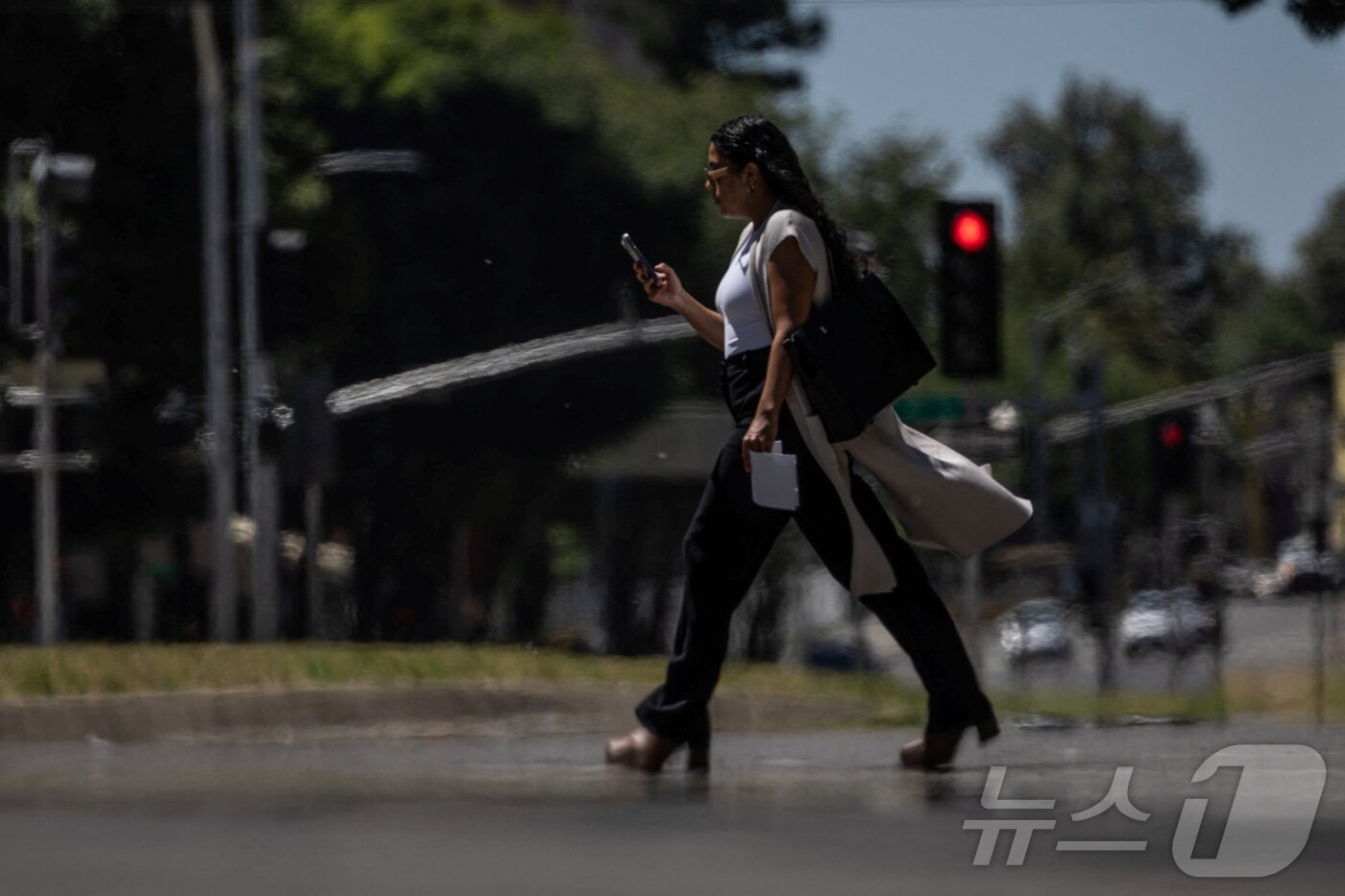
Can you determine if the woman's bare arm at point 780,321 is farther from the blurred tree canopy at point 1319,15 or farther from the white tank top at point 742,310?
the blurred tree canopy at point 1319,15

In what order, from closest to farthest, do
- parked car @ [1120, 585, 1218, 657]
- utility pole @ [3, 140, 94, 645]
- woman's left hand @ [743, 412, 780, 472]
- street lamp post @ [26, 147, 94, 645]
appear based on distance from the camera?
woman's left hand @ [743, 412, 780, 472] < utility pole @ [3, 140, 94, 645] < street lamp post @ [26, 147, 94, 645] < parked car @ [1120, 585, 1218, 657]

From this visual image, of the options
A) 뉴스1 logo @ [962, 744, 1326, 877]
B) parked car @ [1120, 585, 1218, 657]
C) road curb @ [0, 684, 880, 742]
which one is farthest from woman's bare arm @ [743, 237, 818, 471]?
parked car @ [1120, 585, 1218, 657]

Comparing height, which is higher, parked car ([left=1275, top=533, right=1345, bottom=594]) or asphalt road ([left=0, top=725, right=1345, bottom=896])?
→ asphalt road ([left=0, top=725, right=1345, bottom=896])

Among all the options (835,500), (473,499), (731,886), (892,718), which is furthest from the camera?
(473,499)

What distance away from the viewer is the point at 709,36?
Result: 75.4m

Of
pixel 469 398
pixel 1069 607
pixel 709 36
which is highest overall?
pixel 709 36

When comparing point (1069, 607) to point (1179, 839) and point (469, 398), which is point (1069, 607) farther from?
point (1179, 839)

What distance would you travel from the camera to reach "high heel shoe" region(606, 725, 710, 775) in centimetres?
863

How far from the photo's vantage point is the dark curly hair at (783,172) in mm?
8648

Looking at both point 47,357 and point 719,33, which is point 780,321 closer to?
point 47,357

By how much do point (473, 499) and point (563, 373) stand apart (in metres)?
3.90

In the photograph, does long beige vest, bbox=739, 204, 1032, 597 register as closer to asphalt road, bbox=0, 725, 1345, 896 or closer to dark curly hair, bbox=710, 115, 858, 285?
dark curly hair, bbox=710, 115, 858, 285

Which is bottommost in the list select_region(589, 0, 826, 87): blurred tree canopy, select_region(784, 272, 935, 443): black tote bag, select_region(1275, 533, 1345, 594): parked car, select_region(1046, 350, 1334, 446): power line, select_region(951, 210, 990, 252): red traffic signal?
select_region(1275, 533, 1345, 594): parked car

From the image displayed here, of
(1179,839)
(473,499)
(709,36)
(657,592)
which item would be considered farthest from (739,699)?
(709,36)
